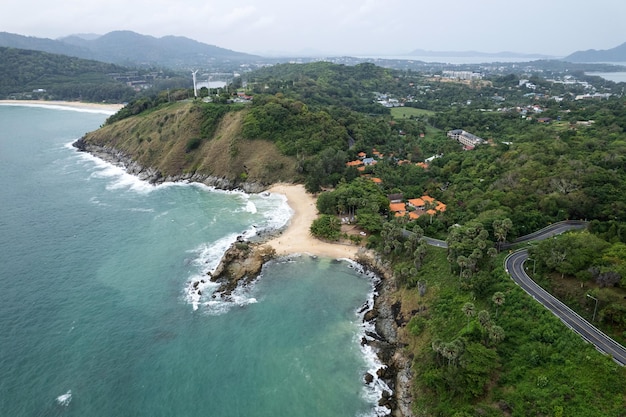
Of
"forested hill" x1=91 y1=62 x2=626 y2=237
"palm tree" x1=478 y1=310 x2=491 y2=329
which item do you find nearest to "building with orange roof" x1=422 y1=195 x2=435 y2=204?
"forested hill" x1=91 y1=62 x2=626 y2=237

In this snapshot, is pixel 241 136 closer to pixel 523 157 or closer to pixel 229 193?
pixel 229 193

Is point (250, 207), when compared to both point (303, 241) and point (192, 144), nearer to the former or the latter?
point (303, 241)

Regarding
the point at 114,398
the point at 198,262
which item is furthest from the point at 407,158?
the point at 114,398

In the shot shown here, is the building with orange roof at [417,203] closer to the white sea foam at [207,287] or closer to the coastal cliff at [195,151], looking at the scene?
the coastal cliff at [195,151]

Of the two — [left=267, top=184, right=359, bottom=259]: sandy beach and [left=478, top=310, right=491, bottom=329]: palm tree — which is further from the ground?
[left=478, top=310, right=491, bottom=329]: palm tree

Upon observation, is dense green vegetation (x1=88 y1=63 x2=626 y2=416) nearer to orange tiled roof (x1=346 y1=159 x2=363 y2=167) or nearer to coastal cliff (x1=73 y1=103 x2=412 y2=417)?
coastal cliff (x1=73 y1=103 x2=412 y2=417)
